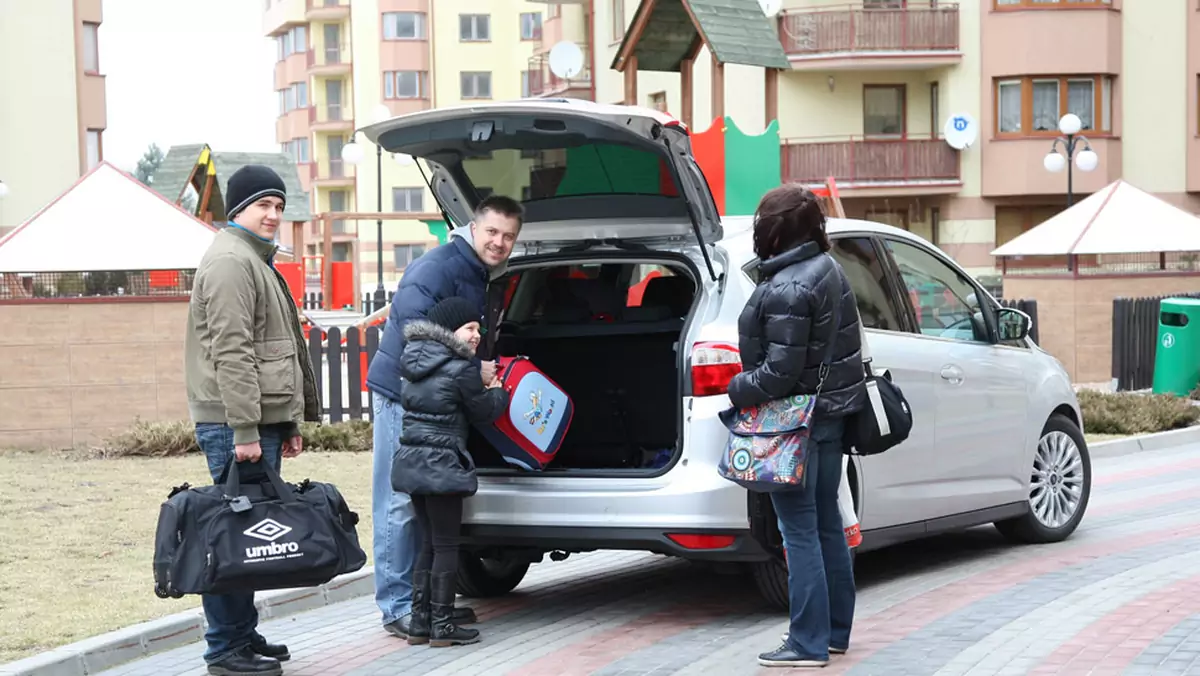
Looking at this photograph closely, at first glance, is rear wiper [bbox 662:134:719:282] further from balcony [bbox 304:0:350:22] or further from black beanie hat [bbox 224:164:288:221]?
balcony [bbox 304:0:350:22]

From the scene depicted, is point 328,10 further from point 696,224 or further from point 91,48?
point 696,224

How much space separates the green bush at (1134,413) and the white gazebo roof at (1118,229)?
7.37m

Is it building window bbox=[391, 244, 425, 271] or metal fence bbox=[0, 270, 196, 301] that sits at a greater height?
building window bbox=[391, 244, 425, 271]

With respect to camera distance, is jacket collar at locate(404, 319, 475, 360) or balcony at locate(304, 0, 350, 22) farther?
balcony at locate(304, 0, 350, 22)

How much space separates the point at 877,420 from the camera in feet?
22.6

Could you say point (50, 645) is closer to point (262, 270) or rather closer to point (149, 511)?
point (262, 270)

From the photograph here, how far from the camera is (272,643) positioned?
7520 millimetres

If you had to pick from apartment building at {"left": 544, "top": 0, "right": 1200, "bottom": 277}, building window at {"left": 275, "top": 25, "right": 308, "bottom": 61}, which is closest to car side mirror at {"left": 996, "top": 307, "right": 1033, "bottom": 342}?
apartment building at {"left": 544, "top": 0, "right": 1200, "bottom": 277}

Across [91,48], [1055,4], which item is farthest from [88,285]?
[91,48]

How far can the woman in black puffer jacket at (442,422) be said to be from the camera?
7289 millimetres

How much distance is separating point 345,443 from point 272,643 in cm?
805

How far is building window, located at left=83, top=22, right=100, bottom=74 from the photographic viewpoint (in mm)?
52438

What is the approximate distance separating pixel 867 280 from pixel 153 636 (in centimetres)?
372

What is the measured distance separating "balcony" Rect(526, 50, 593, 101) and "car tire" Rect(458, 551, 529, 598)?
38436mm
